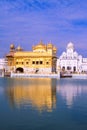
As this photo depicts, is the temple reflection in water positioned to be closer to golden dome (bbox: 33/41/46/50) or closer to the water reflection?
the water reflection

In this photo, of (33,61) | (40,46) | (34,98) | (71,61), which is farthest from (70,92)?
(71,61)

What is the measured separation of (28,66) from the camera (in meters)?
61.4

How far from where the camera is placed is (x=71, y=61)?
82.4 m

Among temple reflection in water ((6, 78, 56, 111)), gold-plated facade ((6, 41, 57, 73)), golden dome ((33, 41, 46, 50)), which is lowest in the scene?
temple reflection in water ((6, 78, 56, 111))

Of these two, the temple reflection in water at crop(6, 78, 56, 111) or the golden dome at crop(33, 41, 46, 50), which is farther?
the golden dome at crop(33, 41, 46, 50)

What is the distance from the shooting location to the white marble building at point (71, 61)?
269 feet

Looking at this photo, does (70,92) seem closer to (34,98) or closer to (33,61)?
(34,98)

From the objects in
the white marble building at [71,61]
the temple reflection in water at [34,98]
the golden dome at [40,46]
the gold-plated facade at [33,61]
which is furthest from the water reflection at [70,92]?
the white marble building at [71,61]

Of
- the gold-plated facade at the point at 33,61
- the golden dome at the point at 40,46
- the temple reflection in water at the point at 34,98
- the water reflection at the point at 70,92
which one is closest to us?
the temple reflection in water at the point at 34,98

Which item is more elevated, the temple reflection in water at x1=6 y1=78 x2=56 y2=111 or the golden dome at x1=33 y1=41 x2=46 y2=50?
the golden dome at x1=33 y1=41 x2=46 y2=50

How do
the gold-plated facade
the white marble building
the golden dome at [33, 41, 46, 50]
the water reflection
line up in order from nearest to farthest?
1. the water reflection
2. the gold-plated facade
3. the golden dome at [33, 41, 46, 50]
4. the white marble building

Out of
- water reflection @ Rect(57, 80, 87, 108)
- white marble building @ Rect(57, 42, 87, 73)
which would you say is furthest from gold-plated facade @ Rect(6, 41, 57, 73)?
water reflection @ Rect(57, 80, 87, 108)

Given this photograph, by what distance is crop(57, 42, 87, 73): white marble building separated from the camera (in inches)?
3228

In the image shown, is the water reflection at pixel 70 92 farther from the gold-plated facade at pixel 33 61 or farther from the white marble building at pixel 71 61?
the white marble building at pixel 71 61
